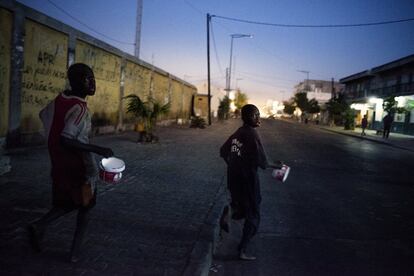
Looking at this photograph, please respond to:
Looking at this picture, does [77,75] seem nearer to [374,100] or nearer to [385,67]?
[385,67]

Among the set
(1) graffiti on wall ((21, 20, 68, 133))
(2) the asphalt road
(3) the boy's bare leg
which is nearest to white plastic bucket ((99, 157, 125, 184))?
(3) the boy's bare leg

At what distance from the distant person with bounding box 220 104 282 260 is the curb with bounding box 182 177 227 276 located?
1.23ft

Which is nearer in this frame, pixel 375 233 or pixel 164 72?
pixel 375 233

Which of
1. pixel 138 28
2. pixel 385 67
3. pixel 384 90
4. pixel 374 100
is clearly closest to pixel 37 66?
pixel 138 28

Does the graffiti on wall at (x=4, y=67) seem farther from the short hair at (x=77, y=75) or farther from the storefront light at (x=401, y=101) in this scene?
the storefront light at (x=401, y=101)

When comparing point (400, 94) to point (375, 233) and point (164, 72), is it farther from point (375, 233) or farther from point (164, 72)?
point (375, 233)

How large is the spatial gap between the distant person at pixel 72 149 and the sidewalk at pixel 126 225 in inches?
15.8

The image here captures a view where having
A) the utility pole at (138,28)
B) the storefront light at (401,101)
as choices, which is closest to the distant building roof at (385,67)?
the storefront light at (401,101)

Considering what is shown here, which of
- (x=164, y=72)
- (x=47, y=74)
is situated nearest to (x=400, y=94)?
(x=164, y=72)

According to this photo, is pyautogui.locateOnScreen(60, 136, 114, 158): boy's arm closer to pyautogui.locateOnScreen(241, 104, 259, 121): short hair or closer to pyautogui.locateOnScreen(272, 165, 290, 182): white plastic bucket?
pyautogui.locateOnScreen(241, 104, 259, 121): short hair

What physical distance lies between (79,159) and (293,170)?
841 cm

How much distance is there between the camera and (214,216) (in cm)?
555

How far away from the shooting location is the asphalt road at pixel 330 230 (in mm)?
4324

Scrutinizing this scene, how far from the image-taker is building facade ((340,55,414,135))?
3647 centimetres
